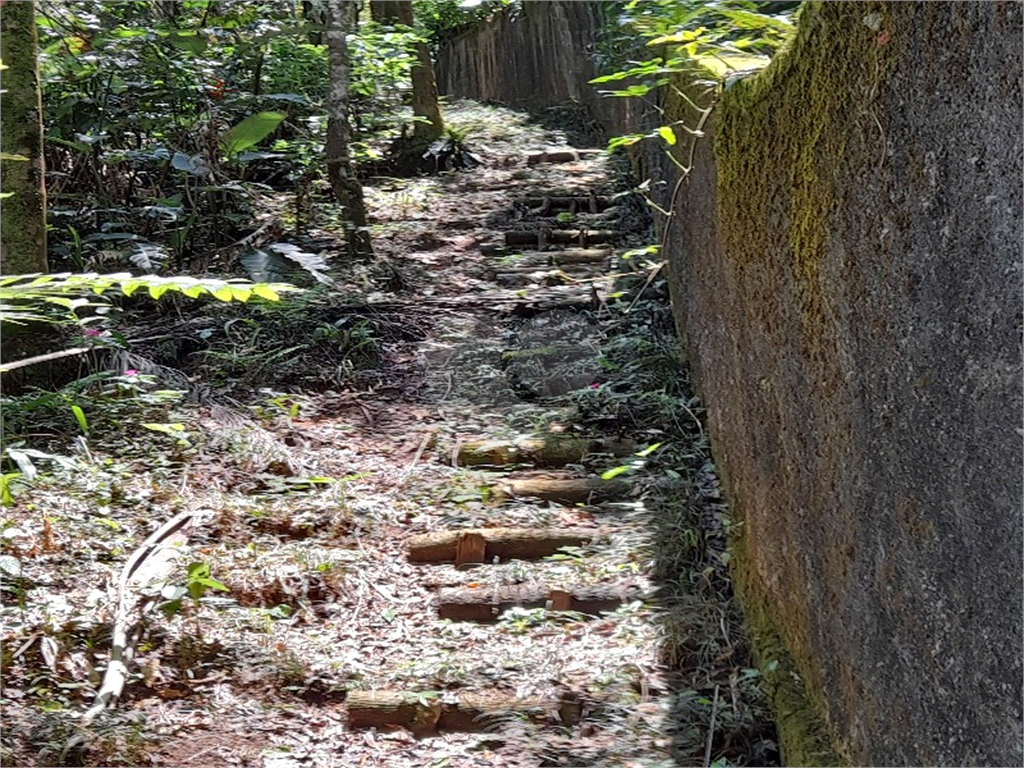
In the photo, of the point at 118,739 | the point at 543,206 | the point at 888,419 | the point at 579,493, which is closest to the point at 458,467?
the point at 579,493

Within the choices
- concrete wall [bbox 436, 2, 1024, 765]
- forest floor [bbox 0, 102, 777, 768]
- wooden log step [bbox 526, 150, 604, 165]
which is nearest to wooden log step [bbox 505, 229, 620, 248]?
forest floor [bbox 0, 102, 777, 768]

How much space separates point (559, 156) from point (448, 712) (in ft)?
28.4

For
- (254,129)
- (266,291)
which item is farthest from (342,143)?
(266,291)

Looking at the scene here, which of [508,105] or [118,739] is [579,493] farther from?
[508,105]

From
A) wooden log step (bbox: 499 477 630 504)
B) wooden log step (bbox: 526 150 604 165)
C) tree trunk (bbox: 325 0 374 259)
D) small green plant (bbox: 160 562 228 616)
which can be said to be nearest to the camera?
small green plant (bbox: 160 562 228 616)

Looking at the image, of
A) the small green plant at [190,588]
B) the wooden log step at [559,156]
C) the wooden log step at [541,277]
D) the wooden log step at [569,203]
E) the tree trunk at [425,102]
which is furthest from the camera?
the wooden log step at [559,156]

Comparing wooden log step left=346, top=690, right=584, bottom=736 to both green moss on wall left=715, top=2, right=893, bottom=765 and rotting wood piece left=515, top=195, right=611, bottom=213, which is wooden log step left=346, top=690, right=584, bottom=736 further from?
rotting wood piece left=515, top=195, right=611, bottom=213

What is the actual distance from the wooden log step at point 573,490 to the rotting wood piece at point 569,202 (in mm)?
4885

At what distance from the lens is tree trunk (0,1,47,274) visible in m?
5.20

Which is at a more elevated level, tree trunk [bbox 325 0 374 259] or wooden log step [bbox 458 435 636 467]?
tree trunk [bbox 325 0 374 259]

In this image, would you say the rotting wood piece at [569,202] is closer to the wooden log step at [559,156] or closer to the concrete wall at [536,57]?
the wooden log step at [559,156]

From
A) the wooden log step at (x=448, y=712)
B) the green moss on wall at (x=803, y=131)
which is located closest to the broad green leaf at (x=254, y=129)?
the green moss on wall at (x=803, y=131)

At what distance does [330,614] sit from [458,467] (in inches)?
56.4

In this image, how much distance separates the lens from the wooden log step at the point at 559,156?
1119cm
